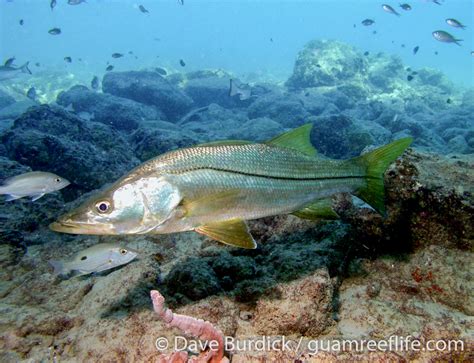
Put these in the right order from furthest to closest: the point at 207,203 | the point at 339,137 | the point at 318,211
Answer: the point at 339,137 → the point at 318,211 → the point at 207,203

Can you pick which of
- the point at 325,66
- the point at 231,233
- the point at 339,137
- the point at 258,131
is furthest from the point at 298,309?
the point at 325,66

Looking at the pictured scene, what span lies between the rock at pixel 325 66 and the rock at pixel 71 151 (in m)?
24.5

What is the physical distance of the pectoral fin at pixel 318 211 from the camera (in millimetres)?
3188

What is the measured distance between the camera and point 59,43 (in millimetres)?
152500

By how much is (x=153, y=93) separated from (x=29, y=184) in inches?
691

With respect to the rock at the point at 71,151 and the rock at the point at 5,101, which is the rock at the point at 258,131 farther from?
the rock at the point at 5,101

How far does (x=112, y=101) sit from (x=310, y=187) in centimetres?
1730

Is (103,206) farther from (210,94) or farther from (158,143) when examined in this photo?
(210,94)

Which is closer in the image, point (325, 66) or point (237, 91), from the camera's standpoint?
point (237, 91)

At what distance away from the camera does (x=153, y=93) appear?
21.8 metres

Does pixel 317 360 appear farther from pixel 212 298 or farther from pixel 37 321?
pixel 37 321

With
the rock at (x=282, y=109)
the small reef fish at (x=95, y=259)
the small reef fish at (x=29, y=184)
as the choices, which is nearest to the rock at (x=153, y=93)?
the rock at (x=282, y=109)

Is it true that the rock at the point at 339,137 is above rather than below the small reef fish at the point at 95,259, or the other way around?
below

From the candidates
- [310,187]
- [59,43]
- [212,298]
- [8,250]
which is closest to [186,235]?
[212,298]
